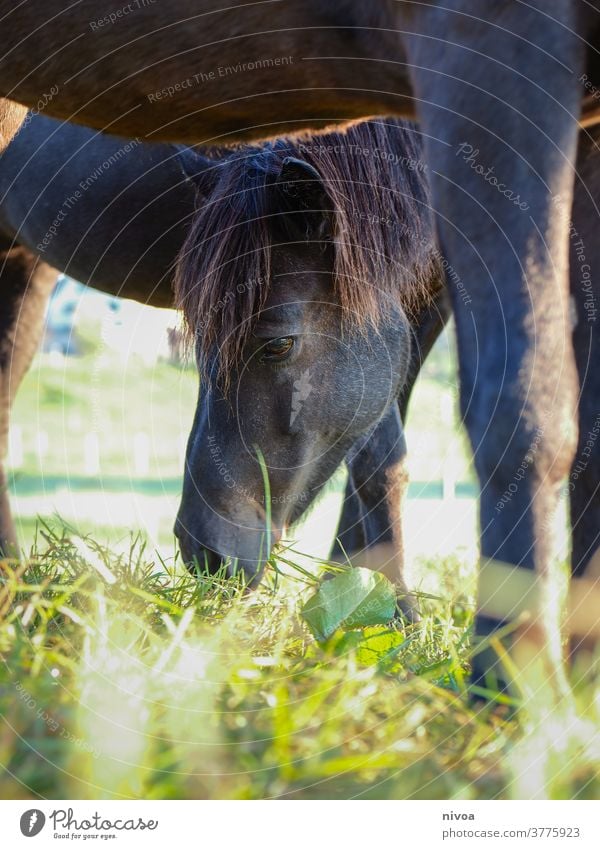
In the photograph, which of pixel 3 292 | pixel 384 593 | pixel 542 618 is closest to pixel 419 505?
pixel 3 292

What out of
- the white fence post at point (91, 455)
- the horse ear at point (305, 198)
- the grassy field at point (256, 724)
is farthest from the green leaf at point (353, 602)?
the white fence post at point (91, 455)

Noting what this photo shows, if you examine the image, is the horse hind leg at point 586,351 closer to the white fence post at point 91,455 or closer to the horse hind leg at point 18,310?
the horse hind leg at point 18,310

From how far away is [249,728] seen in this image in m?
1.27

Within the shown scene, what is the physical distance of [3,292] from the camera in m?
4.48

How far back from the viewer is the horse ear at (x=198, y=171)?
9.50ft

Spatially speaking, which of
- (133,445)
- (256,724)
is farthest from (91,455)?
(256,724)

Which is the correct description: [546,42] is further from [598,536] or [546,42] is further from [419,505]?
[419,505]

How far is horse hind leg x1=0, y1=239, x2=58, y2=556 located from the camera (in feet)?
14.6
